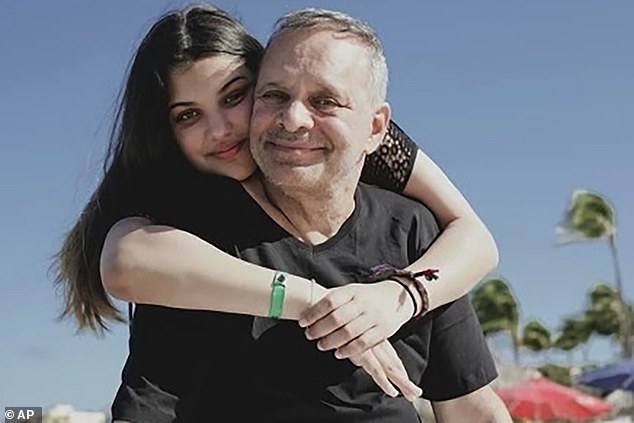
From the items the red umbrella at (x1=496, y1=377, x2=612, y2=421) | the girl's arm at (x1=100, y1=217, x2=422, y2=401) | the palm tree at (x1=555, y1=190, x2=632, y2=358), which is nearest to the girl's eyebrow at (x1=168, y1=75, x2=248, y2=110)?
the girl's arm at (x1=100, y1=217, x2=422, y2=401)

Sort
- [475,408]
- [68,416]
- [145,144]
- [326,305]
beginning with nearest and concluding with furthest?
1. [326,305]
2. [145,144]
3. [475,408]
4. [68,416]

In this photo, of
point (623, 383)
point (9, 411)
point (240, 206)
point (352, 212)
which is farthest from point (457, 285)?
point (623, 383)

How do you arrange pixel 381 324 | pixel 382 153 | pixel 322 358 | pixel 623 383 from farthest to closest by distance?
pixel 623 383
pixel 382 153
pixel 322 358
pixel 381 324

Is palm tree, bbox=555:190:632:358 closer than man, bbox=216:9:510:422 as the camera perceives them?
No

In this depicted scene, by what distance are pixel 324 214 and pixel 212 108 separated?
1.00 ft

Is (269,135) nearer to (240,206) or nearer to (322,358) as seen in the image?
(240,206)

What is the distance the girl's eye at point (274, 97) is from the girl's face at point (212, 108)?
0.13 ft

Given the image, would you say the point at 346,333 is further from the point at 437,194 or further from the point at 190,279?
the point at 437,194

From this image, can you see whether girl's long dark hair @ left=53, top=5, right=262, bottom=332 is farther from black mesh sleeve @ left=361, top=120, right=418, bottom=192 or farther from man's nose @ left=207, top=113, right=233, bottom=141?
black mesh sleeve @ left=361, top=120, right=418, bottom=192

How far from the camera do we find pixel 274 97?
6.68ft

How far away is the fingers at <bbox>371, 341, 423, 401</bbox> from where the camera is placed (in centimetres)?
197

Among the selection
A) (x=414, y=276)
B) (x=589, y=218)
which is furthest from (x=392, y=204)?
(x=589, y=218)

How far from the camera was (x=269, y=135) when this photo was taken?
6.64 ft

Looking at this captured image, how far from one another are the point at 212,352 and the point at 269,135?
1.34 feet
